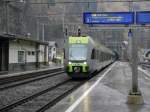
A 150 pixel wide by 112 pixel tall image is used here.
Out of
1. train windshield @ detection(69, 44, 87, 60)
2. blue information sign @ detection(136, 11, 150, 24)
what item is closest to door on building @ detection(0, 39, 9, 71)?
train windshield @ detection(69, 44, 87, 60)

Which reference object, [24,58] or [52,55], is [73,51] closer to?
[24,58]

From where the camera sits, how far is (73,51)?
1213 inches

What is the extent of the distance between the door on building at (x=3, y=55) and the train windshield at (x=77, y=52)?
16172 millimetres

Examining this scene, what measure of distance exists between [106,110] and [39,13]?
111 feet

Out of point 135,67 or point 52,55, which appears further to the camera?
point 52,55

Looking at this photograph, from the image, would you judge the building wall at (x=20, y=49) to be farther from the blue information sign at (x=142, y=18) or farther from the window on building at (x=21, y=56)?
the blue information sign at (x=142, y=18)

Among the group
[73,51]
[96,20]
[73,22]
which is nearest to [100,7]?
[73,51]

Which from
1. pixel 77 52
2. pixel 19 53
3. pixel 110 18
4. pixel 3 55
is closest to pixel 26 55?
pixel 19 53

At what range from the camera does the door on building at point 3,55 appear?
149ft

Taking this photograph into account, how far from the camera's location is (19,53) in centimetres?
5112

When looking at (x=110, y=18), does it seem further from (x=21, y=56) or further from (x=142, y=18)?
(x=21, y=56)

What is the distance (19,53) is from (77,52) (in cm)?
2137

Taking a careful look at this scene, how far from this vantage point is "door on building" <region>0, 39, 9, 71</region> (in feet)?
149

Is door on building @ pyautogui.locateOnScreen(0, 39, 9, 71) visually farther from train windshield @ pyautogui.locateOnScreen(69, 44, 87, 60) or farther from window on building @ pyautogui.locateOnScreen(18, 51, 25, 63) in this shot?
train windshield @ pyautogui.locateOnScreen(69, 44, 87, 60)
